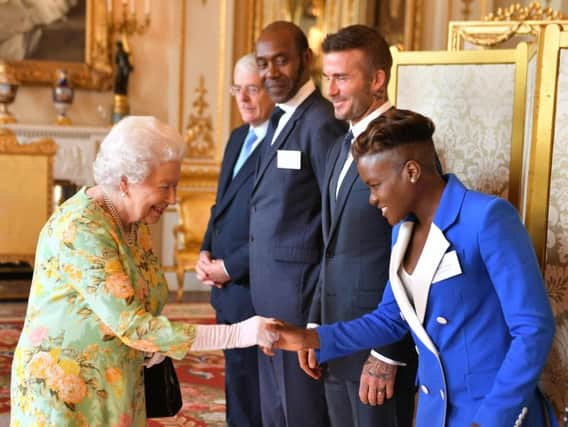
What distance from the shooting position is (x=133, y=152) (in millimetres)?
2084

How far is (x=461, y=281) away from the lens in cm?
173

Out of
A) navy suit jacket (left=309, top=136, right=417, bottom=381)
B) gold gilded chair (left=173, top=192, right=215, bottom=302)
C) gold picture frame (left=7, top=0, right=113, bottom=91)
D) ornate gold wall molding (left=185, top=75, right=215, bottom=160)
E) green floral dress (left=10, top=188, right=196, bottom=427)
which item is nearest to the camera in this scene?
green floral dress (left=10, top=188, right=196, bottom=427)

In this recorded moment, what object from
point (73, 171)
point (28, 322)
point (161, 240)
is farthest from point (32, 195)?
point (28, 322)

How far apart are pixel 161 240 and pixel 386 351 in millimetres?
6164

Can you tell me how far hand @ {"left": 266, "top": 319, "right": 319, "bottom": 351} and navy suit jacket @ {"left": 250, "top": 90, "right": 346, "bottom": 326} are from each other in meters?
0.66

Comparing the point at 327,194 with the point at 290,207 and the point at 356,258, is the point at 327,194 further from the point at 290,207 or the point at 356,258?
the point at 290,207

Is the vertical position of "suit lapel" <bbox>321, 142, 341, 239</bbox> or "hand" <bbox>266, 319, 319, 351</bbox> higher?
"suit lapel" <bbox>321, 142, 341, 239</bbox>

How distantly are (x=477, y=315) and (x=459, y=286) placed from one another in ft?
0.25

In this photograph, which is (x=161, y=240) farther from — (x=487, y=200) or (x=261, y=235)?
(x=487, y=200)

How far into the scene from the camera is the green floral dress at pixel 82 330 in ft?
6.35

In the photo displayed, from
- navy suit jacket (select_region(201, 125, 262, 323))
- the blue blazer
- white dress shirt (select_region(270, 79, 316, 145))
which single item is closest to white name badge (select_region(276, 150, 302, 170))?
white dress shirt (select_region(270, 79, 316, 145))

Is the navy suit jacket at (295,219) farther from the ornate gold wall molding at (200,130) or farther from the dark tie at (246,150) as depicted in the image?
the ornate gold wall molding at (200,130)

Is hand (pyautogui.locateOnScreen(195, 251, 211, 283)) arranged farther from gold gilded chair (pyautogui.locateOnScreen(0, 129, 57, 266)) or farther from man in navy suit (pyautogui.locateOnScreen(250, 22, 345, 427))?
gold gilded chair (pyautogui.locateOnScreen(0, 129, 57, 266))

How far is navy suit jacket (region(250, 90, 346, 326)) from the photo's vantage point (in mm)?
2887
